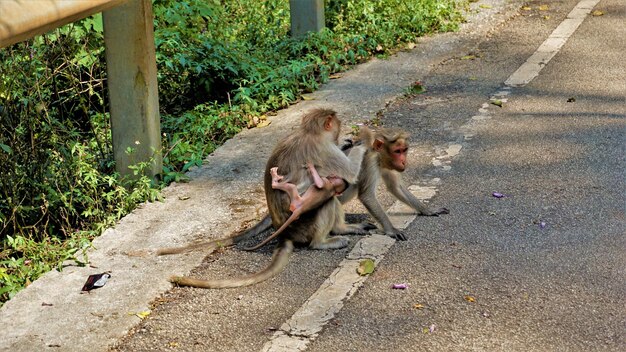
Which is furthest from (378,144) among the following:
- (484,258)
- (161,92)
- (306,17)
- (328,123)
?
(306,17)

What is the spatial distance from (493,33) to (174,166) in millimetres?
4358

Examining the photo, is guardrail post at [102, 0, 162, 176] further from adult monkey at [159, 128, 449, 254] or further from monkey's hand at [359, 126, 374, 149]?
monkey's hand at [359, 126, 374, 149]

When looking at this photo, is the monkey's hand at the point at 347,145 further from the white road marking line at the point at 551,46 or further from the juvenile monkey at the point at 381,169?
the white road marking line at the point at 551,46

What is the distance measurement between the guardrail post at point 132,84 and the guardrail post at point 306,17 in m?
3.17

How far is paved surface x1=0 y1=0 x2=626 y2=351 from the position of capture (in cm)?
447

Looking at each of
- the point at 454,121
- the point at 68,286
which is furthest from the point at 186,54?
the point at 68,286

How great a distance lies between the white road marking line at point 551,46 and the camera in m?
8.39

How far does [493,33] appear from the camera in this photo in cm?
974

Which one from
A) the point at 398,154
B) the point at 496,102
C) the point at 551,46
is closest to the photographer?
the point at 398,154

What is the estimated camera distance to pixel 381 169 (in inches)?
227

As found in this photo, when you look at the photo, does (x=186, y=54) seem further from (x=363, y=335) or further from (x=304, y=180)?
(x=363, y=335)

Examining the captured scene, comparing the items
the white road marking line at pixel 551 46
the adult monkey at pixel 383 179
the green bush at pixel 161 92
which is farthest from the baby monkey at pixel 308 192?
the white road marking line at pixel 551 46

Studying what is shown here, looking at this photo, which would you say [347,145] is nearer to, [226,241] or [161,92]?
[226,241]

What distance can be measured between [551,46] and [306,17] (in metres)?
2.31
